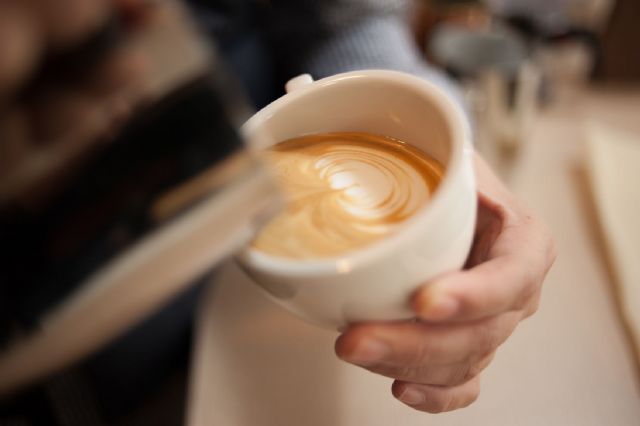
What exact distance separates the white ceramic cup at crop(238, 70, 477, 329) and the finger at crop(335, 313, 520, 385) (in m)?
0.01

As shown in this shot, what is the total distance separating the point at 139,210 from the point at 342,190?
0.49ft

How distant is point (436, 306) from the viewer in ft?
0.76

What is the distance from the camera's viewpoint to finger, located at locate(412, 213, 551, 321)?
234 millimetres

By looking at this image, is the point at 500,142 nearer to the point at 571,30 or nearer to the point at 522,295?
the point at 571,30

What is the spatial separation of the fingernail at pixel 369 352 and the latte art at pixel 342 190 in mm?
47

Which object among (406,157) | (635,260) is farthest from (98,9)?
(635,260)

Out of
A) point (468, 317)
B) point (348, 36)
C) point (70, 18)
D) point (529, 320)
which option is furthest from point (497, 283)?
point (348, 36)

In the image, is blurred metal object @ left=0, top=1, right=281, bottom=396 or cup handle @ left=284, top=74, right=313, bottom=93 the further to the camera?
cup handle @ left=284, top=74, right=313, bottom=93

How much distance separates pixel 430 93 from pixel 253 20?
51cm

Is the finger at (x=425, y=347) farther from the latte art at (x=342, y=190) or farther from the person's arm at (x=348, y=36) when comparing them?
the person's arm at (x=348, y=36)

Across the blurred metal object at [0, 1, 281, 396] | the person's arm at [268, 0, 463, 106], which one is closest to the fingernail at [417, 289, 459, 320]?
the blurred metal object at [0, 1, 281, 396]

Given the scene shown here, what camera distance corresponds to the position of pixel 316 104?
30cm

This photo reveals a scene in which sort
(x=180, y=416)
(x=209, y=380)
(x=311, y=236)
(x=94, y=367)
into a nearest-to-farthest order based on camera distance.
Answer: (x=311, y=236)
(x=209, y=380)
(x=94, y=367)
(x=180, y=416)

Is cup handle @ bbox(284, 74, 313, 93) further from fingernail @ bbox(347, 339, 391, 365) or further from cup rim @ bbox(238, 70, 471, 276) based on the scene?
fingernail @ bbox(347, 339, 391, 365)
